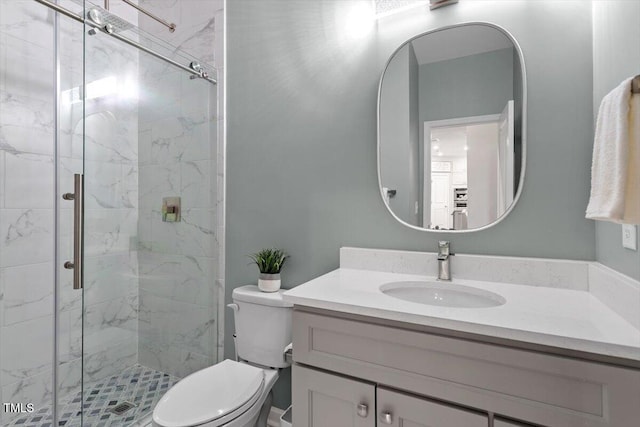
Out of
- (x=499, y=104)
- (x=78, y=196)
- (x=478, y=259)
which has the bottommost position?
(x=478, y=259)

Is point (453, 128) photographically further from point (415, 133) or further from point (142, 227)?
point (142, 227)

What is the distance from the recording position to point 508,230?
1.26 m

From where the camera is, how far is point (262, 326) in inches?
59.5

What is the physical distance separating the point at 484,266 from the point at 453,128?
0.57 m

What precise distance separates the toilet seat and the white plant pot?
0.35m

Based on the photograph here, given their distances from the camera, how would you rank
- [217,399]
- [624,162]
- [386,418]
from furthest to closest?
[217,399], [386,418], [624,162]

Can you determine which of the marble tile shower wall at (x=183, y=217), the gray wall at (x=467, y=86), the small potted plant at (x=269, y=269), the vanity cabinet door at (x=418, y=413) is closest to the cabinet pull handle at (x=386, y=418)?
the vanity cabinet door at (x=418, y=413)

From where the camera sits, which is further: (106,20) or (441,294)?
(106,20)

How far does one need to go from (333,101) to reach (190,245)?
111 centimetres

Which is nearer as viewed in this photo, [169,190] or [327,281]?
[327,281]

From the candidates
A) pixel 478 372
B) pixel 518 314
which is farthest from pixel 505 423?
pixel 518 314

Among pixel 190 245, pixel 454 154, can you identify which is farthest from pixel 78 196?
pixel 454 154

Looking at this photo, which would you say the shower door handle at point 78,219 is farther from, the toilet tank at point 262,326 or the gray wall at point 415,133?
the gray wall at point 415,133

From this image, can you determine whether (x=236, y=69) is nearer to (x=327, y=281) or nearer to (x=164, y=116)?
(x=164, y=116)
